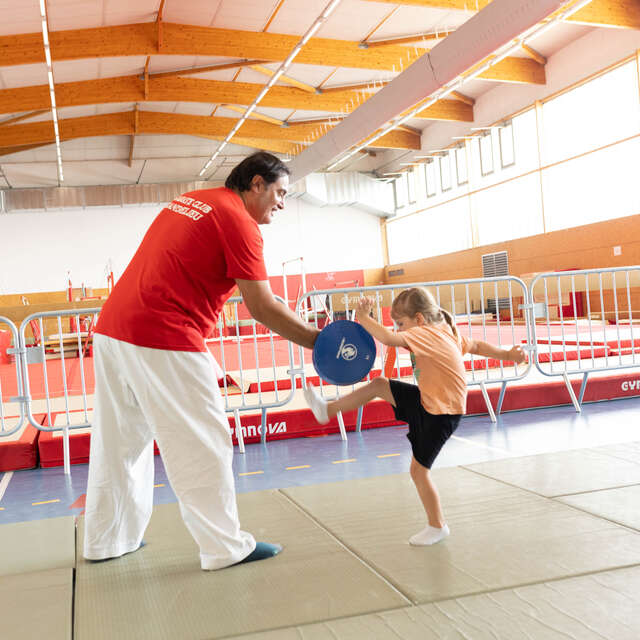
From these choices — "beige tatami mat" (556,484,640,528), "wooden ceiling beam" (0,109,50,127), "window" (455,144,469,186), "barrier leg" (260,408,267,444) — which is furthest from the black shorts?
"window" (455,144,469,186)

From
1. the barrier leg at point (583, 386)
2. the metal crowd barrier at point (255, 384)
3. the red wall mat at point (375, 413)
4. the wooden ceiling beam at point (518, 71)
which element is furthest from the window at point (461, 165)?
the barrier leg at point (583, 386)

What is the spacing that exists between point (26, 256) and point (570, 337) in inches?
758

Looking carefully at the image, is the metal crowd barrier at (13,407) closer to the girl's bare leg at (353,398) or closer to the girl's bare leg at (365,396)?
the girl's bare leg at (353,398)

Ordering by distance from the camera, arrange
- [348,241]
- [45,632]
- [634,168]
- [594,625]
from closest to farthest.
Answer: [594,625]
[45,632]
[634,168]
[348,241]

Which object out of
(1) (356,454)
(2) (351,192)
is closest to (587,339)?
(1) (356,454)

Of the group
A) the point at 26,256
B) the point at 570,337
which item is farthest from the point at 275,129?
the point at 570,337

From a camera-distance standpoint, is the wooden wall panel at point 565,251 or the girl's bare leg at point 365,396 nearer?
the girl's bare leg at point 365,396

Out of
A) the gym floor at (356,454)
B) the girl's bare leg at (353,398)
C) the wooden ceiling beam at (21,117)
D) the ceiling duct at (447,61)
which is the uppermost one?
the wooden ceiling beam at (21,117)

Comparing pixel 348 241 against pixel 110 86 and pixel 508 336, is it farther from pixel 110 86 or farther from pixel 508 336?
pixel 508 336

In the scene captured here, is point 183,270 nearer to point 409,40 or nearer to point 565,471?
point 565,471

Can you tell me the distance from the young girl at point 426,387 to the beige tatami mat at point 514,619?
1.88 feet

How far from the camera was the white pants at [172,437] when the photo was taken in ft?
7.97

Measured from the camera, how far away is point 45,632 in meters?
2.10

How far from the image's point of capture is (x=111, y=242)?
2320cm
